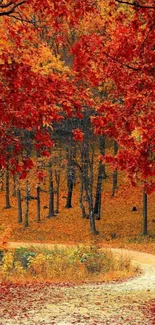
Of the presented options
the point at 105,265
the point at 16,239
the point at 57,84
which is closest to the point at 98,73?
the point at 57,84

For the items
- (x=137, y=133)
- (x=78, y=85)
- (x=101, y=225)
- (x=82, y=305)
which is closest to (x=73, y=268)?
(x=82, y=305)

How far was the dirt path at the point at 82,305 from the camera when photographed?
10398mm

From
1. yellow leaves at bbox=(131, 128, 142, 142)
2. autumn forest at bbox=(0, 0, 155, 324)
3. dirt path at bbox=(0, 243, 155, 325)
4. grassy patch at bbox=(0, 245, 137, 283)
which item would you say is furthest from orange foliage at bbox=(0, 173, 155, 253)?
yellow leaves at bbox=(131, 128, 142, 142)

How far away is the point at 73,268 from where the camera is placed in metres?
19.8

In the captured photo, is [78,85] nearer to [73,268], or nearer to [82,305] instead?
[82,305]

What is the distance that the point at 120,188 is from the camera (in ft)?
158

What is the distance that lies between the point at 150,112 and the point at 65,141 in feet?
87.6

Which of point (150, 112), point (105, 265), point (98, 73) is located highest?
point (98, 73)

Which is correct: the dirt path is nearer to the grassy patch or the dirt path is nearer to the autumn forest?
the grassy patch

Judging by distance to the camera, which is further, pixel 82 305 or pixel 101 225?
pixel 101 225

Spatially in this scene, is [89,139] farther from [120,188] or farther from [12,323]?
[12,323]

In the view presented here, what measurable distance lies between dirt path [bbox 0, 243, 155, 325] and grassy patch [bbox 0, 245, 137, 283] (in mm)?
1791

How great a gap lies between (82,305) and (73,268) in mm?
7575

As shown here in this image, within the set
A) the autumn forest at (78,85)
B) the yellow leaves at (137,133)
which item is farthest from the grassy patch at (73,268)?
the yellow leaves at (137,133)
